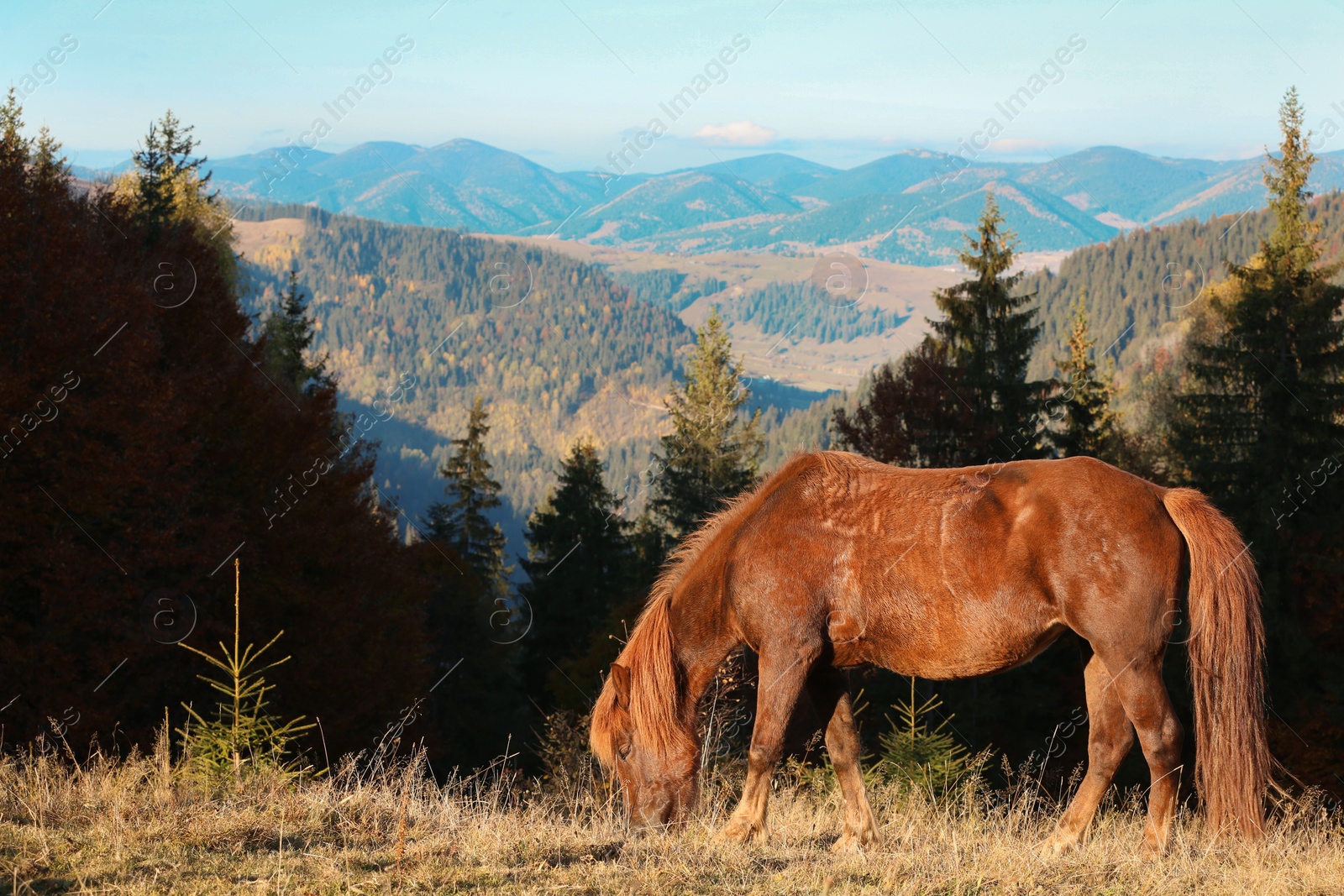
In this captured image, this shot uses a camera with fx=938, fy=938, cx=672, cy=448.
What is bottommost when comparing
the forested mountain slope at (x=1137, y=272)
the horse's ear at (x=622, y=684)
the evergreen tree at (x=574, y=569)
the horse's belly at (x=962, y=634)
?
the evergreen tree at (x=574, y=569)

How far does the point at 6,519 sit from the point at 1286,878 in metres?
16.1

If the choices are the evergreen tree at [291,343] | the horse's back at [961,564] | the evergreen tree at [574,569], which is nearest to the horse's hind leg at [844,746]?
the horse's back at [961,564]

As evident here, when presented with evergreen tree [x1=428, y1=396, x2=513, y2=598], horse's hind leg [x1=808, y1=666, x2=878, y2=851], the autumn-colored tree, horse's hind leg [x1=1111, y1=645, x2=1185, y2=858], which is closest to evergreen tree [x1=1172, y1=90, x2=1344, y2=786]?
horse's hind leg [x1=1111, y1=645, x2=1185, y2=858]

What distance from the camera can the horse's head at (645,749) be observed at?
5.86 meters

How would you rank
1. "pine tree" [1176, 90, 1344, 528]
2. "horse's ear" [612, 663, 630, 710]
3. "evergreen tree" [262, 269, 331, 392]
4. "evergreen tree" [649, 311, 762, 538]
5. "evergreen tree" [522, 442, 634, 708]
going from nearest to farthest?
"horse's ear" [612, 663, 630, 710], "pine tree" [1176, 90, 1344, 528], "evergreen tree" [262, 269, 331, 392], "evergreen tree" [649, 311, 762, 538], "evergreen tree" [522, 442, 634, 708]

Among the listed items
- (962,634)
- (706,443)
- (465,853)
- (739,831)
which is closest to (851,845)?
(739,831)

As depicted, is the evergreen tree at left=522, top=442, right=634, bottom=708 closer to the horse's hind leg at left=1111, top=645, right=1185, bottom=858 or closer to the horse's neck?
the horse's neck

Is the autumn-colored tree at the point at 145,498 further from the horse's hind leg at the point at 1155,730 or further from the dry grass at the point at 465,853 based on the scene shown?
the horse's hind leg at the point at 1155,730

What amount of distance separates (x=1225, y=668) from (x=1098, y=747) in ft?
2.90

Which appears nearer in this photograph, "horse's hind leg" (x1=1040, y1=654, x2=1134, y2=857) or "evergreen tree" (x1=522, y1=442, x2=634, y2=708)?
"horse's hind leg" (x1=1040, y1=654, x2=1134, y2=857)

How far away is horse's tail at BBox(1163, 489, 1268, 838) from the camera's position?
17.7 feet

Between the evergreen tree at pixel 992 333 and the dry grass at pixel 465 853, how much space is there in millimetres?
23107

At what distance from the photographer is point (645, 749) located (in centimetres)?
595

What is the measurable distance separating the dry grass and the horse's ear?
74cm
